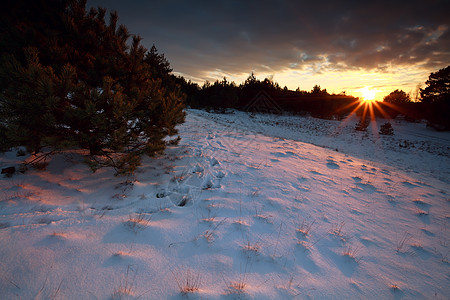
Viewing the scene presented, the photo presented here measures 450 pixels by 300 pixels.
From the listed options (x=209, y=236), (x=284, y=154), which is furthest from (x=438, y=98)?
(x=209, y=236)

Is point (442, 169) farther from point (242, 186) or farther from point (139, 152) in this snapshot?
point (139, 152)

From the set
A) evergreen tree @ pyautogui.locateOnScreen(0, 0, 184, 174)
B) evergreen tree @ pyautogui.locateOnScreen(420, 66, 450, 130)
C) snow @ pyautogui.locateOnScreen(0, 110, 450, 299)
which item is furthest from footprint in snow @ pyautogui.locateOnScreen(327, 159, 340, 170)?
evergreen tree @ pyautogui.locateOnScreen(420, 66, 450, 130)

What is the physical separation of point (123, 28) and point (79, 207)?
447cm

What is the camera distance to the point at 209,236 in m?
2.65

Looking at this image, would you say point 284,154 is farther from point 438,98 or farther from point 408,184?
point 438,98

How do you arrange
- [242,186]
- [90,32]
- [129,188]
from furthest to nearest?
[242,186] < [90,32] < [129,188]

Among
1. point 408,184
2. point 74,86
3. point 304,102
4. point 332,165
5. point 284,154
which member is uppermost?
point 304,102

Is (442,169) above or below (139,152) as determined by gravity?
below

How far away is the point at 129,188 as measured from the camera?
12.2ft

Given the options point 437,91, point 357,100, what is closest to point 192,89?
point 357,100

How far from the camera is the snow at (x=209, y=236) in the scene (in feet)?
6.27

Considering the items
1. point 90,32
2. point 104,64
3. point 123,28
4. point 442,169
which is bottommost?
point 442,169

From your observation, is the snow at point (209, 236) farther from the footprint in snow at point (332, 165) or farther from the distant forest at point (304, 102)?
the distant forest at point (304, 102)

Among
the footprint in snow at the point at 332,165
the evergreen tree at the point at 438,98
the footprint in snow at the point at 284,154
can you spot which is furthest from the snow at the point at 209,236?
the evergreen tree at the point at 438,98
